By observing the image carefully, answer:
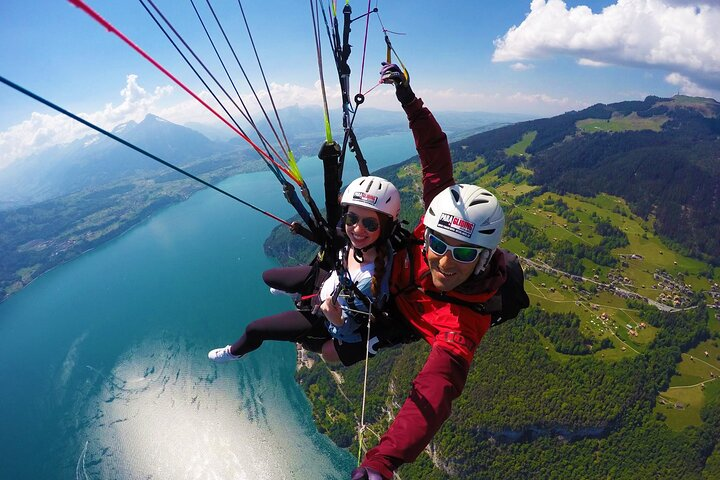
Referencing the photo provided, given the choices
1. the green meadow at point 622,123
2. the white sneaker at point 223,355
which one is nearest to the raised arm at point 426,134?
the white sneaker at point 223,355

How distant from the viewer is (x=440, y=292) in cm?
270

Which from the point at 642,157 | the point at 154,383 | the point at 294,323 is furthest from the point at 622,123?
the point at 294,323

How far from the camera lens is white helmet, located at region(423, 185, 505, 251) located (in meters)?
2.56

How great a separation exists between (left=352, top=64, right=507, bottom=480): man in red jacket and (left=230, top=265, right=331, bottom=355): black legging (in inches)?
49.1

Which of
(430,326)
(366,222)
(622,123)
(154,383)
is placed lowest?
(154,383)

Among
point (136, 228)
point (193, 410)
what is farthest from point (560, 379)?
point (136, 228)

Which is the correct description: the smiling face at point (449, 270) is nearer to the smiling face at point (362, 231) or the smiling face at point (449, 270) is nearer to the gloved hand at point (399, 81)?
the smiling face at point (362, 231)

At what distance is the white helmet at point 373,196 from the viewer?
313 centimetres

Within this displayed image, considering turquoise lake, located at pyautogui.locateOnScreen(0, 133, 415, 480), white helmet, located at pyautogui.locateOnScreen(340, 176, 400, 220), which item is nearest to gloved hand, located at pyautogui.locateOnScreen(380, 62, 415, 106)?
white helmet, located at pyautogui.locateOnScreen(340, 176, 400, 220)

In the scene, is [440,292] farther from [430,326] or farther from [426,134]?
[426,134]

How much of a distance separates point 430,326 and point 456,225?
0.81 metres

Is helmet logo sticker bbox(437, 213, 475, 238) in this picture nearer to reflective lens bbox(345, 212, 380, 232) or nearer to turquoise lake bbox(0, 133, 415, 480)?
reflective lens bbox(345, 212, 380, 232)

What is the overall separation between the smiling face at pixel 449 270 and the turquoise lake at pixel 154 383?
3680 cm

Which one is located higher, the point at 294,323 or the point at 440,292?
the point at 440,292
